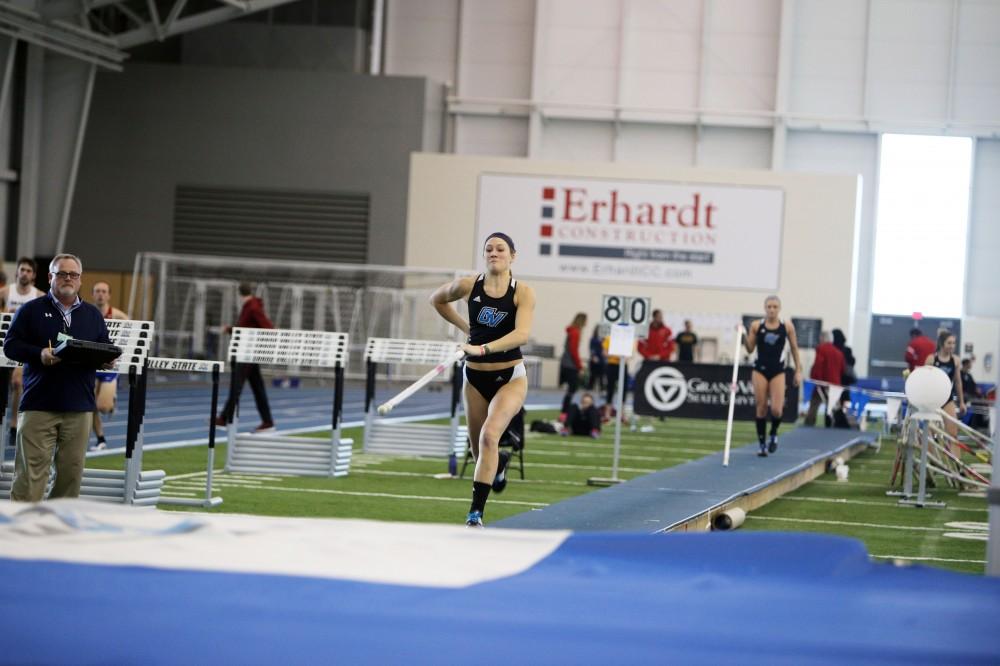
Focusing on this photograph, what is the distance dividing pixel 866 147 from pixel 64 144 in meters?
20.0

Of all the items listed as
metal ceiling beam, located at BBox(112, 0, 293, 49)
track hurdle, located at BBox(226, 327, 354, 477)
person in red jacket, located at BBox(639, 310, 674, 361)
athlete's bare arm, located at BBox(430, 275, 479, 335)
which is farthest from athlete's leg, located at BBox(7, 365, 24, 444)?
metal ceiling beam, located at BBox(112, 0, 293, 49)

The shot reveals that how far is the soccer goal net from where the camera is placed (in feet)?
97.5

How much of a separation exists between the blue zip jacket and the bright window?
31517 mm

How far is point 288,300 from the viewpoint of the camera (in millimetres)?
31016

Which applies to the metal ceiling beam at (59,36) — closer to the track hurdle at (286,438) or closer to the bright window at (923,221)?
the track hurdle at (286,438)

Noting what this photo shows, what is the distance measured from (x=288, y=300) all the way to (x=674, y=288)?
9.93 meters

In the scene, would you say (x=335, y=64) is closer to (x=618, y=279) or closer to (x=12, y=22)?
(x=618, y=279)

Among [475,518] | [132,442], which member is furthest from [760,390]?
[132,442]

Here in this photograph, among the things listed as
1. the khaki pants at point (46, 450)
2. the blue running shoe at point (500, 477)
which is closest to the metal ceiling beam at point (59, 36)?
the blue running shoe at point (500, 477)

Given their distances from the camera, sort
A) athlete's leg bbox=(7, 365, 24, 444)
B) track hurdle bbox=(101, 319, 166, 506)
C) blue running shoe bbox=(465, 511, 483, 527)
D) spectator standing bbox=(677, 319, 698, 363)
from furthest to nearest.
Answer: spectator standing bbox=(677, 319, 698, 363) < athlete's leg bbox=(7, 365, 24, 444) < track hurdle bbox=(101, 319, 166, 506) < blue running shoe bbox=(465, 511, 483, 527)

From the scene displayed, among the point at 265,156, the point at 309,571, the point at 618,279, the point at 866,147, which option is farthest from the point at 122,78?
the point at 309,571

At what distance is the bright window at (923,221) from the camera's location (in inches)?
1459

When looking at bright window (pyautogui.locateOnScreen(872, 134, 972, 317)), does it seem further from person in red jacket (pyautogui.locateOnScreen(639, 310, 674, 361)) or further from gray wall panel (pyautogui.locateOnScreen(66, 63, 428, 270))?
person in red jacket (pyautogui.locateOnScreen(639, 310, 674, 361))

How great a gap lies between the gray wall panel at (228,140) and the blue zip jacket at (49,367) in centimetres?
2708
